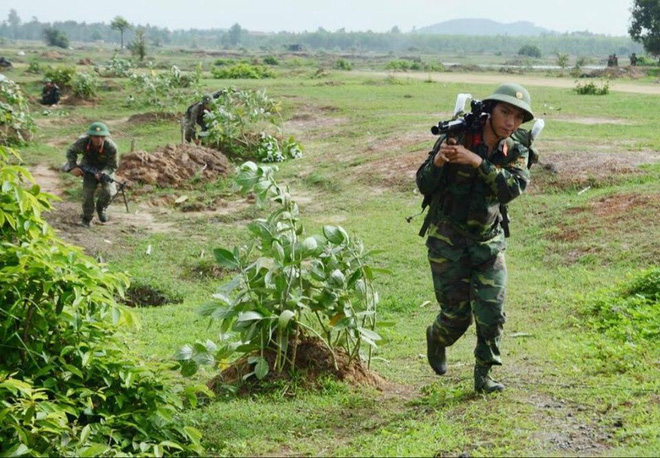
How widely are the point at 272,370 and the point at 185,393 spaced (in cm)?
75

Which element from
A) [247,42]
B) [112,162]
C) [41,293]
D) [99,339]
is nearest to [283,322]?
[99,339]

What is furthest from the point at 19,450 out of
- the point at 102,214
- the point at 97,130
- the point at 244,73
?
the point at 244,73

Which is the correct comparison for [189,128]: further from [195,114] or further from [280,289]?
[280,289]

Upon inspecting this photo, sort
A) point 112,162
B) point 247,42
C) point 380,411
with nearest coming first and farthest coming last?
point 380,411
point 112,162
point 247,42

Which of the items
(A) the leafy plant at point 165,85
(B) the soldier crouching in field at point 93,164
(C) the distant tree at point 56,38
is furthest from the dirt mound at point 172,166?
(C) the distant tree at point 56,38

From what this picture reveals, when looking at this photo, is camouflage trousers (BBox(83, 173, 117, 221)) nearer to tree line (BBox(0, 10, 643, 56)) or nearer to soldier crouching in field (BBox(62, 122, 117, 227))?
soldier crouching in field (BBox(62, 122, 117, 227))

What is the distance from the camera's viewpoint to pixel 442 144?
471cm

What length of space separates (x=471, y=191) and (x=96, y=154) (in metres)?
8.01

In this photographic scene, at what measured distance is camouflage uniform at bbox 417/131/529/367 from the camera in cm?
476

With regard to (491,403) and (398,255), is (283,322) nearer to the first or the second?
(491,403)

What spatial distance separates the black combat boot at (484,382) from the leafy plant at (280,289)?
27.5 inches

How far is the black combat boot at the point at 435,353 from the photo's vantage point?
16.9ft

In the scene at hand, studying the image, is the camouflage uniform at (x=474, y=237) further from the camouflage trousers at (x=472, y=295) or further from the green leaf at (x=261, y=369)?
the green leaf at (x=261, y=369)

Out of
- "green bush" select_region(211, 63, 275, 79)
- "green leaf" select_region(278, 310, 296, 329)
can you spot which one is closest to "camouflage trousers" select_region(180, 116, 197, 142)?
"green leaf" select_region(278, 310, 296, 329)
